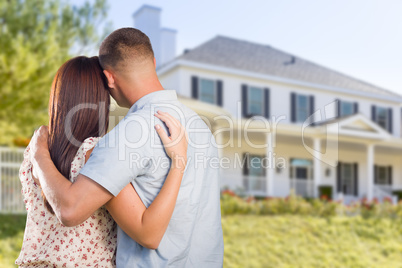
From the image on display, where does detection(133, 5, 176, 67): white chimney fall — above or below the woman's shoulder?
above

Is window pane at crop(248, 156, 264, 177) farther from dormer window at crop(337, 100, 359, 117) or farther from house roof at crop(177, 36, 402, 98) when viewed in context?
dormer window at crop(337, 100, 359, 117)

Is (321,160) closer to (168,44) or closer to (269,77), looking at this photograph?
(269,77)

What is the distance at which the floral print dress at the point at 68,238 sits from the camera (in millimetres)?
1789

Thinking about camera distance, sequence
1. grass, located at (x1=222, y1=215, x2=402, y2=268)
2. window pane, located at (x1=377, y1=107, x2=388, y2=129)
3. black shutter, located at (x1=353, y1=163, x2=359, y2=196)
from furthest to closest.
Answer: window pane, located at (x1=377, y1=107, x2=388, y2=129) → black shutter, located at (x1=353, y1=163, x2=359, y2=196) → grass, located at (x1=222, y1=215, x2=402, y2=268)

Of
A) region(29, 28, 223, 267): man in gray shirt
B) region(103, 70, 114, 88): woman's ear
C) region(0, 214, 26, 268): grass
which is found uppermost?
region(103, 70, 114, 88): woman's ear

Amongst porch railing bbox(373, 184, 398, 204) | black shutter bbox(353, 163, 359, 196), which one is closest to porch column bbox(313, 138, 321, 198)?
black shutter bbox(353, 163, 359, 196)

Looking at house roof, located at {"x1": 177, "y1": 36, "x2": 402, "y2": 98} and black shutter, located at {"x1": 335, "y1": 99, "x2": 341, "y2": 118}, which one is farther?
black shutter, located at {"x1": 335, "y1": 99, "x2": 341, "y2": 118}

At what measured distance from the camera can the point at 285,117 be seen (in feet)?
64.9

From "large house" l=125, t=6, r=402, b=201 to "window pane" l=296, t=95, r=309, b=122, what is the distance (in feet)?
0.15

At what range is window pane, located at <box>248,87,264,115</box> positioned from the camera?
18906 millimetres

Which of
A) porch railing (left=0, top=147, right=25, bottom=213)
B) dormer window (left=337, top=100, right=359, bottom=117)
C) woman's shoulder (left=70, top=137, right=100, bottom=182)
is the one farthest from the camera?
dormer window (left=337, top=100, right=359, bottom=117)

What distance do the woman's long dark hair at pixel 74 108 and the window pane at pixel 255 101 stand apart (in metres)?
17.1

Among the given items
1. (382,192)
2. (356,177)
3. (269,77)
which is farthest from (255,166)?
(356,177)

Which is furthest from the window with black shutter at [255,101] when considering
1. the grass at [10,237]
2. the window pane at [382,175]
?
the grass at [10,237]
